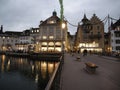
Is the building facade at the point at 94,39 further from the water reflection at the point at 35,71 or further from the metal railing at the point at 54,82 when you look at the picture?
the metal railing at the point at 54,82

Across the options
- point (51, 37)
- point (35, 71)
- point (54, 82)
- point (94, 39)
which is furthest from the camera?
point (51, 37)

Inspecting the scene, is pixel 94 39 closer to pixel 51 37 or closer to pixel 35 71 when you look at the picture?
pixel 51 37

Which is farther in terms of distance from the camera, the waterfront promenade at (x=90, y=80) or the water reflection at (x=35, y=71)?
the water reflection at (x=35, y=71)

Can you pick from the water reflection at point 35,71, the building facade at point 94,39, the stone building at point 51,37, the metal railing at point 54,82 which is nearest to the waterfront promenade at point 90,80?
the metal railing at point 54,82

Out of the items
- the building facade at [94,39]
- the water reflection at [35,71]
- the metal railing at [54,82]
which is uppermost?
the building facade at [94,39]

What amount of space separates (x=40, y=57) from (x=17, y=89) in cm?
4102

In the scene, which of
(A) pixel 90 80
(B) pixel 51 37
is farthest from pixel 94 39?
(A) pixel 90 80

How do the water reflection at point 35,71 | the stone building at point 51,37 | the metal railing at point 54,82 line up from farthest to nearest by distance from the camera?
the stone building at point 51,37, the water reflection at point 35,71, the metal railing at point 54,82

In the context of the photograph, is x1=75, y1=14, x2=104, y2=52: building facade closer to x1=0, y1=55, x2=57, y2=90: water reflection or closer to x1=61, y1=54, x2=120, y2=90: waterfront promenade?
x1=0, y1=55, x2=57, y2=90: water reflection

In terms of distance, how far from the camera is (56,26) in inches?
3002

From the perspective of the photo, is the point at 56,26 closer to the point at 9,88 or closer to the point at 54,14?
the point at 54,14

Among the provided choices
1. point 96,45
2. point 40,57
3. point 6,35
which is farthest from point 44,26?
point 6,35

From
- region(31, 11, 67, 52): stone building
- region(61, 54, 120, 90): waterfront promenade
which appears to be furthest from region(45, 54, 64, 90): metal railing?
region(31, 11, 67, 52): stone building

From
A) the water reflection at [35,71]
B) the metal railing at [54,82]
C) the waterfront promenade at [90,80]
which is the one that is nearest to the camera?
the metal railing at [54,82]
